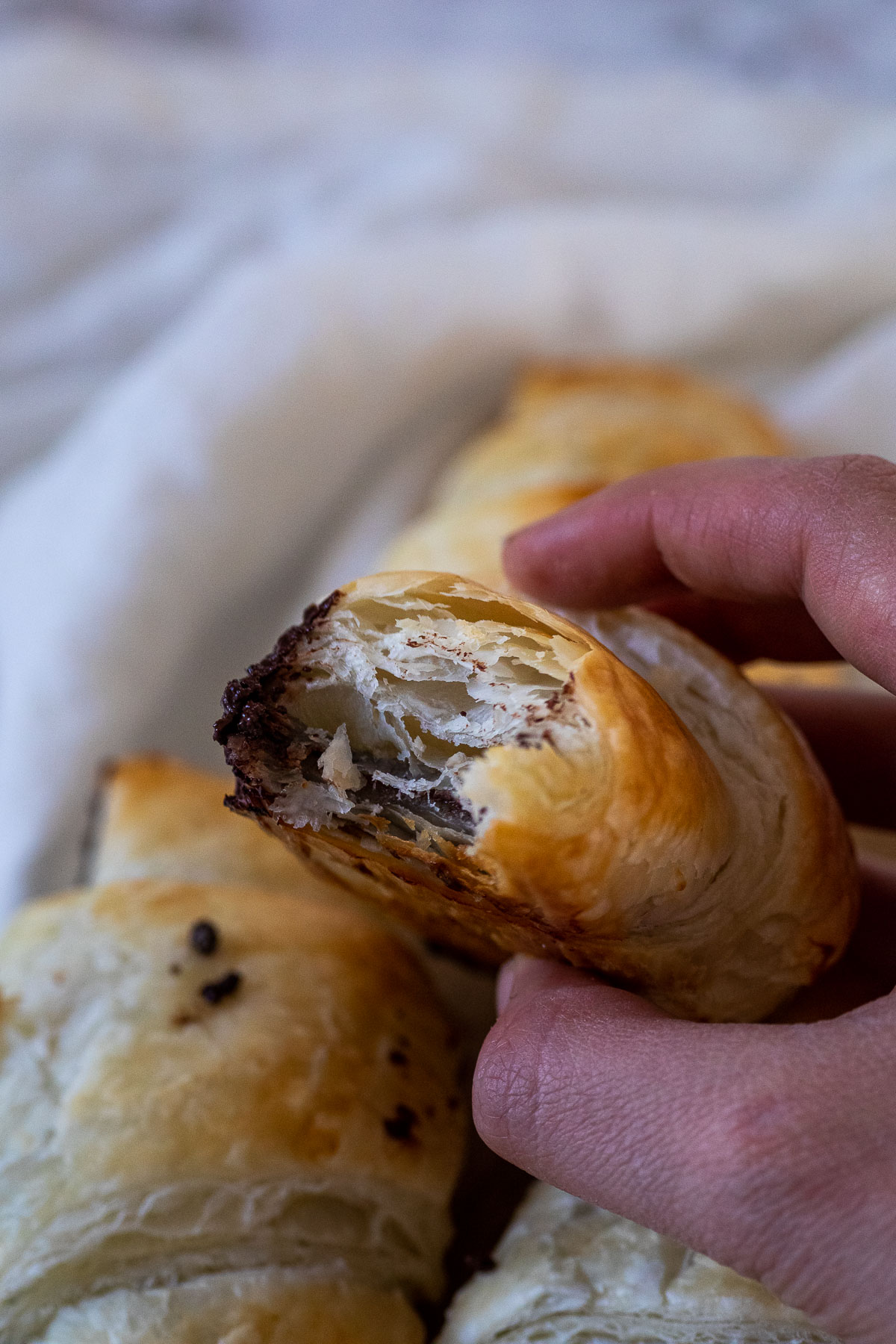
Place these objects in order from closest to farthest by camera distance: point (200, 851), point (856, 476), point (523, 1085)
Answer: point (523, 1085) < point (856, 476) < point (200, 851)

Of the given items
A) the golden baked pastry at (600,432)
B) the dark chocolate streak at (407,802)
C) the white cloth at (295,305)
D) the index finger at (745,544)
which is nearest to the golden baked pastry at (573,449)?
the golden baked pastry at (600,432)

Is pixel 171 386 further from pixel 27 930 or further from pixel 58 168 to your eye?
pixel 27 930

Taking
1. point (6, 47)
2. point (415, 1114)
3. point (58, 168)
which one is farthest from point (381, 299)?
point (415, 1114)

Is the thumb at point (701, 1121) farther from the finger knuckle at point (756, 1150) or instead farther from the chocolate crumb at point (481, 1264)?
the chocolate crumb at point (481, 1264)

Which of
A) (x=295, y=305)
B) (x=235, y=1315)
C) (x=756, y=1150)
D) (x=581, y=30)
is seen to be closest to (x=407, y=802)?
(x=756, y=1150)

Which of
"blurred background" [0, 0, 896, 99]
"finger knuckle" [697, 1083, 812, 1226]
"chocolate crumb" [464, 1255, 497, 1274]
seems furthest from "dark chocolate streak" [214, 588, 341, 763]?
"blurred background" [0, 0, 896, 99]

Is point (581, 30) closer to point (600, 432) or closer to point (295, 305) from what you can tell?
point (295, 305)

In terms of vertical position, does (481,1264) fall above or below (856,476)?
below
